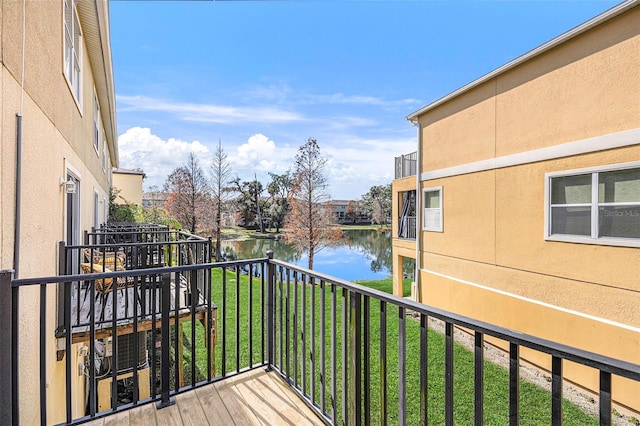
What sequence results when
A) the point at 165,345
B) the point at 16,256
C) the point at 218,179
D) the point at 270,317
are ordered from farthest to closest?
the point at 218,179
the point at 270,317
the point at 165,345
the point at 16,256

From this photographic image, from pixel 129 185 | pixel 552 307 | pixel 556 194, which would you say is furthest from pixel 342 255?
pixel 556 194

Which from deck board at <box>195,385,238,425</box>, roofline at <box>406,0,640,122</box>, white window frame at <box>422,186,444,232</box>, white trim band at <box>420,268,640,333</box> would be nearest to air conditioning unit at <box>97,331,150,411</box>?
deck board at <box>195,385,238,425</box>

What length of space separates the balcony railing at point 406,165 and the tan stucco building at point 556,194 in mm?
2429

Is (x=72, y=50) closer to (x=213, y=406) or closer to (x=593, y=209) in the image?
(x=213, y=406)

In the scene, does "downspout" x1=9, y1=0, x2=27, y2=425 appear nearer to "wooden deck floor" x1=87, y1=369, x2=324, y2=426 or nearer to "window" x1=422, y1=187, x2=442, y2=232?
"wooden deck floor" x1=87, y1=369, x2=324, y2=426

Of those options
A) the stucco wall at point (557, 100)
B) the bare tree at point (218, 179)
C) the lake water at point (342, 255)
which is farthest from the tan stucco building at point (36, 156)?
the bare tree at point (218, 179)

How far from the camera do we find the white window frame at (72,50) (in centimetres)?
382

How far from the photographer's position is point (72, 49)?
4.23 meters

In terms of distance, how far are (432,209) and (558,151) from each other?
3625mm

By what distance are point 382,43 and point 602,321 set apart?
505 inches

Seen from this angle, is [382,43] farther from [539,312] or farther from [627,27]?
[539,312]

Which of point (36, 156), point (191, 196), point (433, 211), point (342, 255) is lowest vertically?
point (342, 255)

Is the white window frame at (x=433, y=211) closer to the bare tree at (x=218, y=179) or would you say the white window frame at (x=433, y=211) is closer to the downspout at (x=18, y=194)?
the downspout at (x=18, y=194)

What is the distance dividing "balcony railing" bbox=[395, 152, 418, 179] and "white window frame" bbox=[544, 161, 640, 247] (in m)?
5.04
